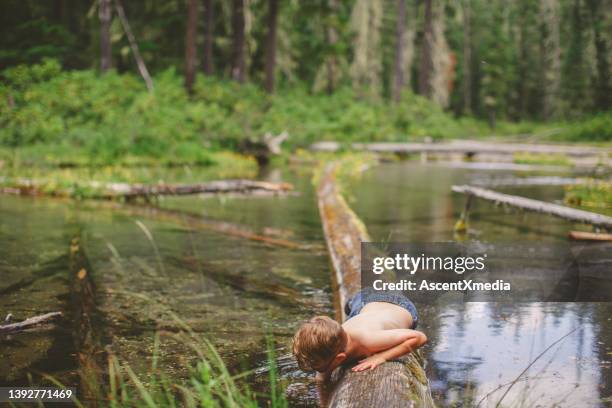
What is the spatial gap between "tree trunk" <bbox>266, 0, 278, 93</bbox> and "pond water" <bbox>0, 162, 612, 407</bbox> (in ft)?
53.8

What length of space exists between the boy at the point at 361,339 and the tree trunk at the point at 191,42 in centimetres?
2183

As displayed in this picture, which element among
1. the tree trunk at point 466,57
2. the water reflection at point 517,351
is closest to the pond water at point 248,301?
the water reflection at point 517,351

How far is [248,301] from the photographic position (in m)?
6.46

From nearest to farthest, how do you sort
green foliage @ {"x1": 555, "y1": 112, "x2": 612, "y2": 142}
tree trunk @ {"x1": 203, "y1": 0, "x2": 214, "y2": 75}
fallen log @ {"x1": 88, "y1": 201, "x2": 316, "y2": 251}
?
fallen log @ {"x1": 88, "y1": 201, "x2": 316, "y2": 251}
tree trunk @ {"x1": 203, "y1": 0, "x2": 214, "y2": 75}
green foliage @ {"x1": 555, "y1": 112, "x2": 612, "y2": 142}

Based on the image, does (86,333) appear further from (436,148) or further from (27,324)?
(436,148)

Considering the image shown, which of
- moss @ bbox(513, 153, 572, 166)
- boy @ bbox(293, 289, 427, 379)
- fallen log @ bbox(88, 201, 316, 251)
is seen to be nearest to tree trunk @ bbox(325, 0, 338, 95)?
moss @ bbox(513, 153, 572, 166)

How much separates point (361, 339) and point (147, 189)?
31.8ft

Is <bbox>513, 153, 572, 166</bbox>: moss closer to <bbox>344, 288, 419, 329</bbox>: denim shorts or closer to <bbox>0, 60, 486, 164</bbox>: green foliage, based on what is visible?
<bbox>0, 60, 486, 164</bbox>: green foliage

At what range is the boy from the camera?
3629mm

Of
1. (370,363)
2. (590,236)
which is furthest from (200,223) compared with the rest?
(370,363)

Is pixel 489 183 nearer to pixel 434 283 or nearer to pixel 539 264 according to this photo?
pixel 539 264

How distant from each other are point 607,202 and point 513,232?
8.06 ft

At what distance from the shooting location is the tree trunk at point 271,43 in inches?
1099

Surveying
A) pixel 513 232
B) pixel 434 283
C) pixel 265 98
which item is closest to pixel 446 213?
pixel 513 232
